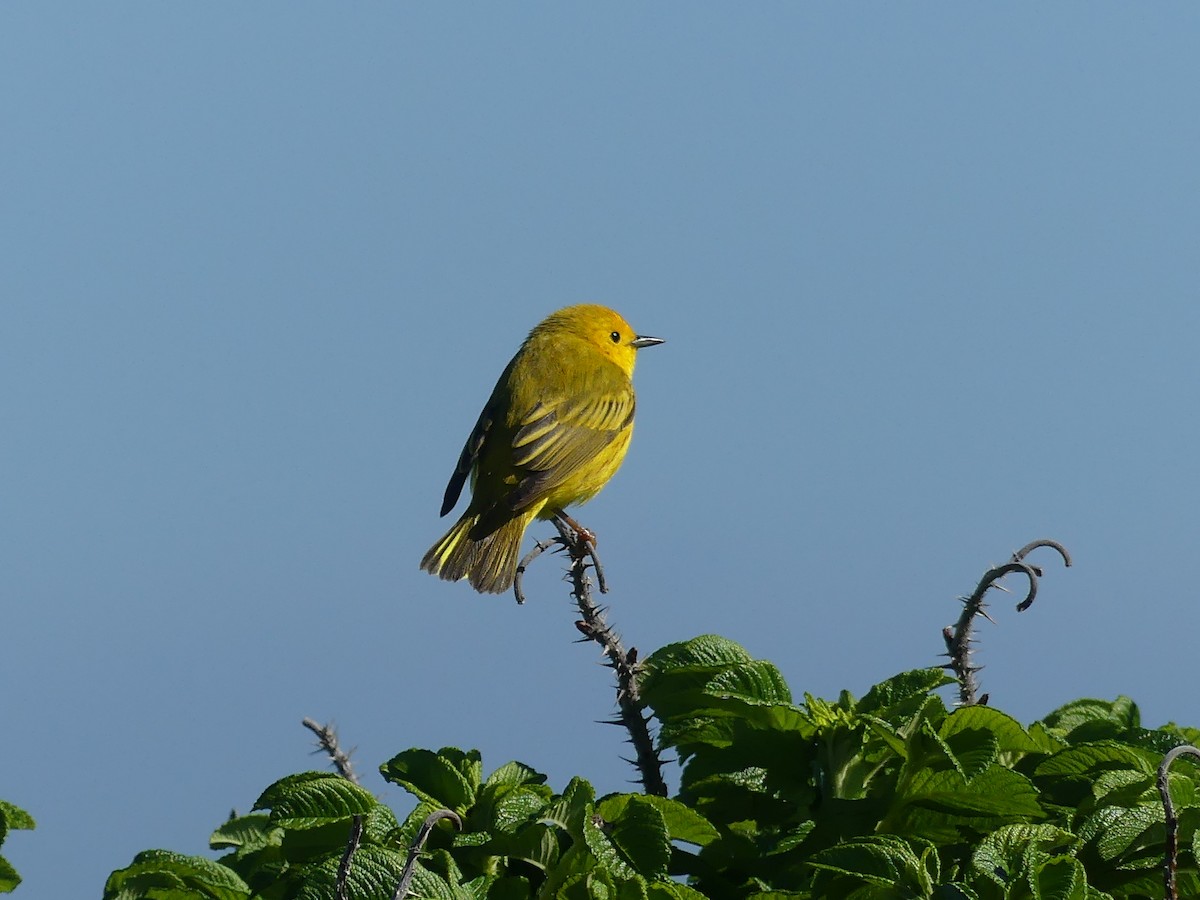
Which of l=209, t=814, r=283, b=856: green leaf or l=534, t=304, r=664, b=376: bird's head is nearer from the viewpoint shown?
l=209, t=814, r=283, b=856: green leaf

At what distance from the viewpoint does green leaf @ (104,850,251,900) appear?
11.5 ft

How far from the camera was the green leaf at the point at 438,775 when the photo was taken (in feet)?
11.9

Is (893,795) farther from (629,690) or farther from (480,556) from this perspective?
(480,556)

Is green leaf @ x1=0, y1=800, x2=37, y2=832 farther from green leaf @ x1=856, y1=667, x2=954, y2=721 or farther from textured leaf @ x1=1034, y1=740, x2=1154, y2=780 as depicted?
textured leaf @ x1=1034, y1=740, x2=1154, y2=780

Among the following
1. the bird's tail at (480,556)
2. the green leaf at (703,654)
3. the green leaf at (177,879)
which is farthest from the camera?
the bird's tail at (480,556)

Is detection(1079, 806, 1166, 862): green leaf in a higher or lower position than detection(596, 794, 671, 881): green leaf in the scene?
higher

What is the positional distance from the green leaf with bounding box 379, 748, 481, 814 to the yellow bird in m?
4.07

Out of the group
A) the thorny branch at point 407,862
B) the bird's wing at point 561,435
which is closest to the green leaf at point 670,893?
the thorny branch at point 407,862

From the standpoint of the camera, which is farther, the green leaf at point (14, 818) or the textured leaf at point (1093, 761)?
the green leaf at point (14, 818)

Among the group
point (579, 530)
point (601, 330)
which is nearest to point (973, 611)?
point (579, 530)

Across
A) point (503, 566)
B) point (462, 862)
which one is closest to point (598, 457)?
point (503, 566)

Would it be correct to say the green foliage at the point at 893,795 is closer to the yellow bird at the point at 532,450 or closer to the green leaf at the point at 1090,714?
the green leaf at the point at 1090,714

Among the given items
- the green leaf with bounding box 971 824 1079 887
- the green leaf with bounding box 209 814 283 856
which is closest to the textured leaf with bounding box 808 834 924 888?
the green leaf with bounding box 971 824 1079 887

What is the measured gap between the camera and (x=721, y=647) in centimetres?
391
